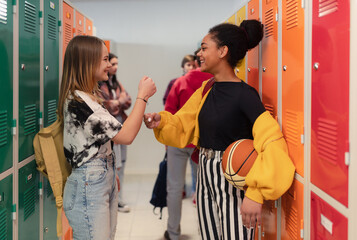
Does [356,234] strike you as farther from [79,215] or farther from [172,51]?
[172,51]

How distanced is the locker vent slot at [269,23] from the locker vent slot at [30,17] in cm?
133

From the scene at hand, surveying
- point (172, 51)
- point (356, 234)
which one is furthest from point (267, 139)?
point (172, 51)

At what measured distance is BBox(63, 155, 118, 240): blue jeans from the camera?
1788 mm

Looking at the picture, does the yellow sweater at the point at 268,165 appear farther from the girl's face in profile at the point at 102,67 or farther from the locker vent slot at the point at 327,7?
the girl's face in profile at the point at 102,67

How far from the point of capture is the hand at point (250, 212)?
5.35 ft

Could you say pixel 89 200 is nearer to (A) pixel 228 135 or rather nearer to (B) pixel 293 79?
(A) pixel 228 135

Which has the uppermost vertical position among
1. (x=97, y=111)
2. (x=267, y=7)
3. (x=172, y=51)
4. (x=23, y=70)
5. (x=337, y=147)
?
(x=172, y=51)

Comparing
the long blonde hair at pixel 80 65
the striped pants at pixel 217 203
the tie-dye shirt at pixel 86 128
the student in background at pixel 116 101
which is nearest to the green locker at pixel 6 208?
the tie-dye shirt at pixel 86 128

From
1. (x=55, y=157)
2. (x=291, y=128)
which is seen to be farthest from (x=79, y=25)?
(x=291, y=128)

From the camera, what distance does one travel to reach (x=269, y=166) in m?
1.58

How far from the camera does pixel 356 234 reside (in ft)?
4.01

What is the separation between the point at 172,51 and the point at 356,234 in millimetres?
4920

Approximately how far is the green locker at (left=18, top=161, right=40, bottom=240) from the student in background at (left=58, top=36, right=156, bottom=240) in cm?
34

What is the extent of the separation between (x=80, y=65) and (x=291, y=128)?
1089 millimetres
